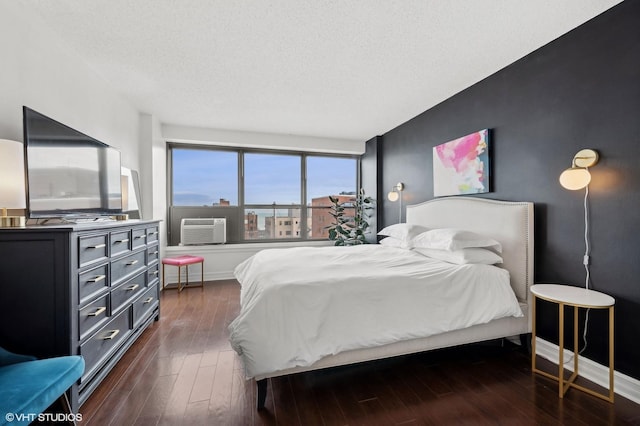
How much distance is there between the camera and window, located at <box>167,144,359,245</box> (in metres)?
4.69

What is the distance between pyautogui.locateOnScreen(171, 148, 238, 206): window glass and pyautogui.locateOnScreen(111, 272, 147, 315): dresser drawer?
96.0 inches

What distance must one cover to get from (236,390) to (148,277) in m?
1.52

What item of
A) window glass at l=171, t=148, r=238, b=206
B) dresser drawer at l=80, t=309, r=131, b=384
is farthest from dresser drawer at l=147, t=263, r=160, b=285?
window glass at l=171, t=148, r=238, b=206

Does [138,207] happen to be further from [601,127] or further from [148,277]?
[601,127]

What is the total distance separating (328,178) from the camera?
5.46m

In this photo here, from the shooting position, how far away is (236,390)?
1.75 m

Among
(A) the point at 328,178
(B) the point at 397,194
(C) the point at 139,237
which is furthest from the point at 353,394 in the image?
(A) the point at 328,178

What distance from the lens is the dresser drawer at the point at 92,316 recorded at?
151 cm

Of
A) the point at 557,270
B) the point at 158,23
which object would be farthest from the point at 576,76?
the point at 158,23

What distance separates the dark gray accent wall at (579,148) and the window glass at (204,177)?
13.0 feet

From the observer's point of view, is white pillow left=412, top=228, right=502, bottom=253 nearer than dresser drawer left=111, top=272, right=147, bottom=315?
No

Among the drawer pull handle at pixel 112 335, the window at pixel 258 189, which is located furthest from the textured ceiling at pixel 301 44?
the drawer pull handle at pixel 112 335

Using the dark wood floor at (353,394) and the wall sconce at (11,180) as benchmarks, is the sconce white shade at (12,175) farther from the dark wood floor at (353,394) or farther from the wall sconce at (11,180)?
the dark wood floor at (353,394)

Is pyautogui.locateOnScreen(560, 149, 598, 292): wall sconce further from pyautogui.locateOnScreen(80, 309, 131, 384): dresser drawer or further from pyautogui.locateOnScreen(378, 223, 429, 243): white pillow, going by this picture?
pyautogui.locateOnScreen(80, 309, 131, 384): dresser drawer
